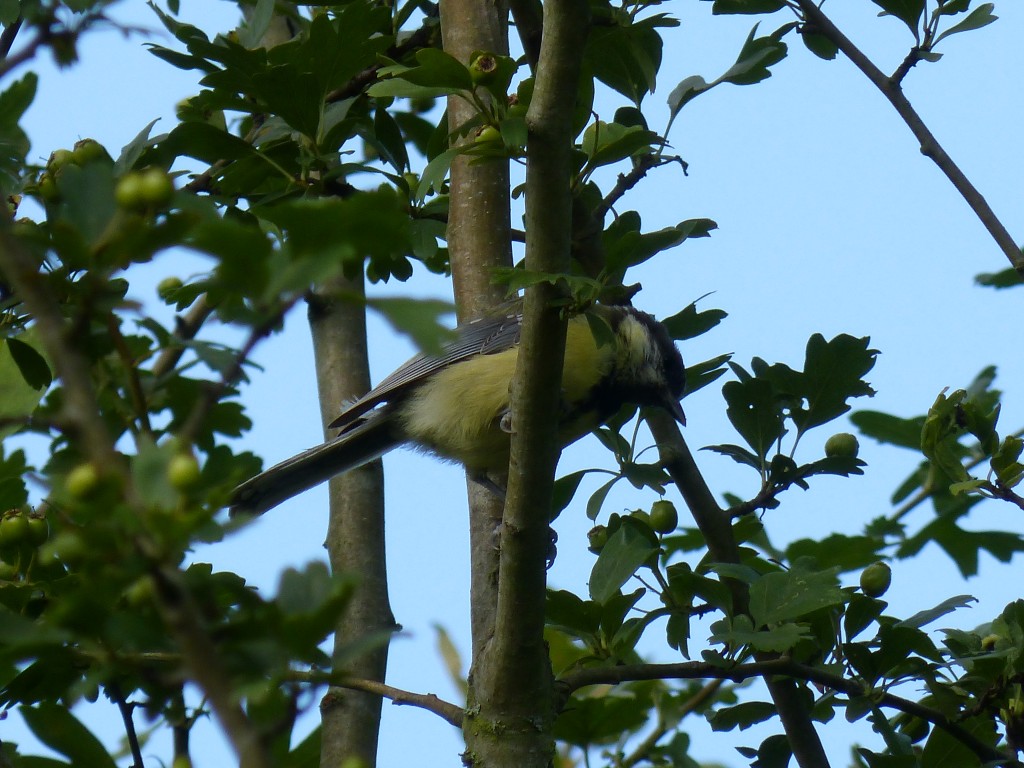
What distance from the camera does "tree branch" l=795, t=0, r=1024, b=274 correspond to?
2.55 m

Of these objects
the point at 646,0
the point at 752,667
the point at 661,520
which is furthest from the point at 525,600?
the point at 646,0

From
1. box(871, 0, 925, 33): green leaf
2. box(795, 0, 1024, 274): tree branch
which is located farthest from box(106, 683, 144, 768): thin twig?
box(871, 0, 925, 33): green leaf

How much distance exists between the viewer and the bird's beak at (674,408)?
405cm

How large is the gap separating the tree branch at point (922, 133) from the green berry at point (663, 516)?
1.14m

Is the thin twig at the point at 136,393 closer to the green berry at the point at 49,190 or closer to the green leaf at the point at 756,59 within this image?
the green berry at the point at 49,190

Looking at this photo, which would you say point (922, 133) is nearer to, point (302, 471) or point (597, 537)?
point (597, 537)

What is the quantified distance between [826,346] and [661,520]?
658 mm

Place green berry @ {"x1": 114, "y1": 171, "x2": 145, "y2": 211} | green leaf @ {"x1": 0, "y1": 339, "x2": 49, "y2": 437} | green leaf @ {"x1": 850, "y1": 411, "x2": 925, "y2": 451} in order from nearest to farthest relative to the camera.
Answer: green berry @ {"x1": 114, "y1": 171, "x2": 145, "y2": 211}
green leaf @ {"x1": 0, "y1": 339, "x2": 49, "y2": 437}
green leaf @ {"x1": 850, "y1": 411, "x2": 925, "y2": 451}

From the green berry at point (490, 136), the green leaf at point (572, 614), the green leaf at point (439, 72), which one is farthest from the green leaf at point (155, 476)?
the green leaf at point (572, 614)

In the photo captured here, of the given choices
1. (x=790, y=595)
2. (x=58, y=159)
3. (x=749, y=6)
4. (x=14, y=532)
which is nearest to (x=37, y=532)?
(x=14, y=532)

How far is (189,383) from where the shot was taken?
3.18 m

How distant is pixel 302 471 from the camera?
13.4ft

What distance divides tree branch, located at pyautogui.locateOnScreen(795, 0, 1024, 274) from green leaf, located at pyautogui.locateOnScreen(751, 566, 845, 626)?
31.1 inches

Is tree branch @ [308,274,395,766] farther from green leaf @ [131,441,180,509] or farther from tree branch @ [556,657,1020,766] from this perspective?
green leaf @ [131,441,180,509]
